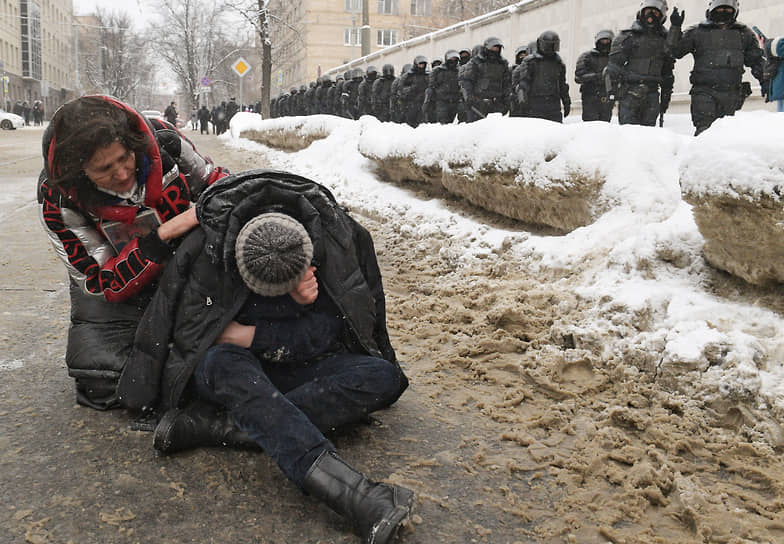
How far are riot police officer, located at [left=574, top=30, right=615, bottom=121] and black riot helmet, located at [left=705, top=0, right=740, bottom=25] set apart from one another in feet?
8.30

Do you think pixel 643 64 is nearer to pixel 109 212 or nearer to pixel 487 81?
pixel 487 81

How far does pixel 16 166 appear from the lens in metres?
13.8

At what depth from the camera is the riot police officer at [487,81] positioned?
1202 cm

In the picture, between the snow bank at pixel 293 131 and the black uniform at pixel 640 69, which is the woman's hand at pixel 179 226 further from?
the snow bank at pixel 293 131

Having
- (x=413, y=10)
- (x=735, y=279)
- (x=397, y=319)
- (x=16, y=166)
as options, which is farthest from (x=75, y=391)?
(x=413, y=10)

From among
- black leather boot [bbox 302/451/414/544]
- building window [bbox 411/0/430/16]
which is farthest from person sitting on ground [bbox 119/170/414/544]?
building window [bbox 411/0/430/16]

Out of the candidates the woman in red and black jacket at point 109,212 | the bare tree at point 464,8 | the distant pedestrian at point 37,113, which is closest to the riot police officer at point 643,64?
the woman in red and black jacket at point 109,212

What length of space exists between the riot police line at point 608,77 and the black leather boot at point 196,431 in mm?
7041

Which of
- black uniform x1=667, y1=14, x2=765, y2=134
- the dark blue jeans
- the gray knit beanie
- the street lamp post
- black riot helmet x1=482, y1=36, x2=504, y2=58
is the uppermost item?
the street lamp post

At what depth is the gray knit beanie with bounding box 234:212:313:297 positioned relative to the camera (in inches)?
88.5

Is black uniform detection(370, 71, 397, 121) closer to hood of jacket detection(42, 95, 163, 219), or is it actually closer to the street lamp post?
the street lamp post

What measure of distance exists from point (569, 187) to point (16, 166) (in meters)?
12.7

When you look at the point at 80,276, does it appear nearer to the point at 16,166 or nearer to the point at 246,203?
the point at 246,203

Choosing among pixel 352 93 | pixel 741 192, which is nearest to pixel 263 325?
pixel 741 192
